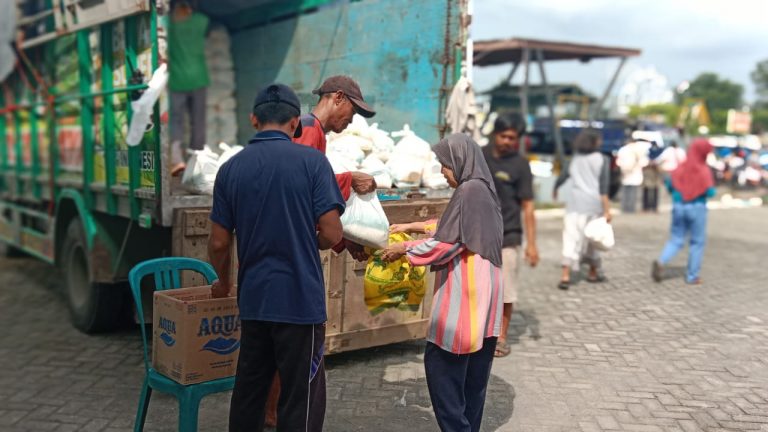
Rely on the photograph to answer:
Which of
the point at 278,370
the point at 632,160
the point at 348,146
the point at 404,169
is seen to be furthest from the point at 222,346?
the point at 632,160

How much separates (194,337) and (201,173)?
168 cm

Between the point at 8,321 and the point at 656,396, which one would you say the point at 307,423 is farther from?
the point at 8,321

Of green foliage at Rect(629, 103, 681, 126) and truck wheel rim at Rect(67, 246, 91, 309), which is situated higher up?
green foliage at Rect(629, 103, 681, 126)

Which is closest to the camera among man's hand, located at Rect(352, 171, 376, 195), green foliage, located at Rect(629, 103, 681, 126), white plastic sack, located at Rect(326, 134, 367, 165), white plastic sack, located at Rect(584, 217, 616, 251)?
man's hand, located at Rect(352, 171, 376, 195)

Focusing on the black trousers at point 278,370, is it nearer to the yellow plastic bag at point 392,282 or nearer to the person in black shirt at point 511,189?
the yellow plastic bag at point 392,282

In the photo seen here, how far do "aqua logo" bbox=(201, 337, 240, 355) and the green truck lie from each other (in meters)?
1.14

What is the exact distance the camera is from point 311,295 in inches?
108

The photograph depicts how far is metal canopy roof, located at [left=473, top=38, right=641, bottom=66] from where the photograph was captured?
509 inches

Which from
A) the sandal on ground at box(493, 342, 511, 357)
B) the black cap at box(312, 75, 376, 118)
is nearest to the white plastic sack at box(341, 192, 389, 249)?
the black cap at box(312, 75, 376, 118)

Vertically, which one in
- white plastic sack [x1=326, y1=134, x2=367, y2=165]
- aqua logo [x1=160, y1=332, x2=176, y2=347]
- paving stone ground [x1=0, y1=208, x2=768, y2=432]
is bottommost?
paving stone ground [x1=0, y1=208, x2=768, y2=432]

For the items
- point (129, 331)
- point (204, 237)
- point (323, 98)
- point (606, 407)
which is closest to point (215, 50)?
point (129, 331)

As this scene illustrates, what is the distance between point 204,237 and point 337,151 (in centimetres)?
99

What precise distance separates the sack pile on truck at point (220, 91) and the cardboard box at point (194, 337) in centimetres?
447

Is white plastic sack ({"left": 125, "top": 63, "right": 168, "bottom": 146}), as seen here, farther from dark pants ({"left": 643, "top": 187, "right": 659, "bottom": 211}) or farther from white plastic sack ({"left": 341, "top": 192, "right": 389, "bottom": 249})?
dark pants ({"left": 643, "top": 187, "right": 659, "bottom": 211})
